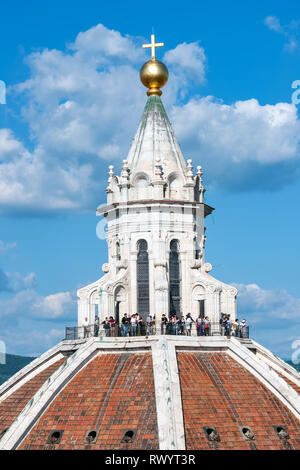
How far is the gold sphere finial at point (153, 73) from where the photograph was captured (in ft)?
177

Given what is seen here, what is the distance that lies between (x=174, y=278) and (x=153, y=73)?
11809 millimetres

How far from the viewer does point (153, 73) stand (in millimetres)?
54031

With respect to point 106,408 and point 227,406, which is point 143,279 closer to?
point 106,408

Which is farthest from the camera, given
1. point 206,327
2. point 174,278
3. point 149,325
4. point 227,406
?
point 174,278

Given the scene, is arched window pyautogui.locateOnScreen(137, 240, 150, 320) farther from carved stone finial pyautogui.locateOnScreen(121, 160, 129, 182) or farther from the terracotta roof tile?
the terracotta roof tile

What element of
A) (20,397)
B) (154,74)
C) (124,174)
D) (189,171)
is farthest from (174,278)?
(154,74)

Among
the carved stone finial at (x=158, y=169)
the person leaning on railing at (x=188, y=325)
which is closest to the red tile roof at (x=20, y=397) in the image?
the person leaning on railing at (x=188, y=325)

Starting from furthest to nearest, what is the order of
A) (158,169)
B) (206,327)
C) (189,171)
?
(189,171), (158,169), (206,327)

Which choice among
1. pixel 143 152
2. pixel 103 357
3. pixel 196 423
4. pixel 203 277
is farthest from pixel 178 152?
pixel 196 423

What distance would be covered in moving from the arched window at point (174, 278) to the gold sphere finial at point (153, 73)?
9.18 m

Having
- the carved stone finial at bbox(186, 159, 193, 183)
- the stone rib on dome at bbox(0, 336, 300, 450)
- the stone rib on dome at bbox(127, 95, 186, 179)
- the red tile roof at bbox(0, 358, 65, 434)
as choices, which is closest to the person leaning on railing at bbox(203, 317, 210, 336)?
the stone rib on dome at bbox(0, 336, 300, 450)

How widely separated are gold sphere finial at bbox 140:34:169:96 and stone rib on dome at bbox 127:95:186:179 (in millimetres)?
839

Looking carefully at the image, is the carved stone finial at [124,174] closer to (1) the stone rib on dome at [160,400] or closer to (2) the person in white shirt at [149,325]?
(2) the person in white shirt at [149,325]

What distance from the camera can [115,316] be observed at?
52188 millimetres
